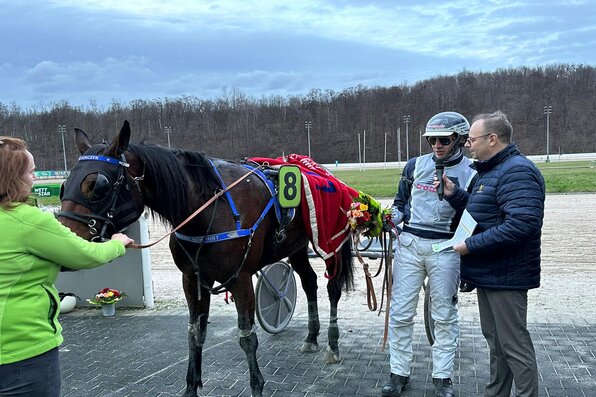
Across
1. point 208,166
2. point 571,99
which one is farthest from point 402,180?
point 571,99

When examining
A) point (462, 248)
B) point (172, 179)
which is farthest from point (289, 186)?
point (462, 248)

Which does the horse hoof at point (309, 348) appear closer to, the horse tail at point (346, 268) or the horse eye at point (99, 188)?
the horse tail at point (346, 268)

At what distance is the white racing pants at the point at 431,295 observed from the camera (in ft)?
12.3

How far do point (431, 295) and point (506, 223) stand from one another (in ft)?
3.49

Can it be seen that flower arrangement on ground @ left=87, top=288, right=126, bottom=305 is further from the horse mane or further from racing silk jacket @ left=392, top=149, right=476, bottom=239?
racing silk jacket @ left=392, top=149, right=476, bottom=239

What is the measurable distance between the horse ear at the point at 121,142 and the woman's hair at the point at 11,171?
0.91 meters

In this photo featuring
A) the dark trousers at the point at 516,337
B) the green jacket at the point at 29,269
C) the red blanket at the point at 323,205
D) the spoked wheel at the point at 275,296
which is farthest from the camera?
the spoked wheel at the point at 275,296

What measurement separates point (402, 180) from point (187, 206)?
1726 mm

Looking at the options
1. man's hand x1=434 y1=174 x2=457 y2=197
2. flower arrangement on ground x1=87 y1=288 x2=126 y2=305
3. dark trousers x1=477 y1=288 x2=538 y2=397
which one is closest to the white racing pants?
man's hand x1=434 y1=174 x2=457 y2=197

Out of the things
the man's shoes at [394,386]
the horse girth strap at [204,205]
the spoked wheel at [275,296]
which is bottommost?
the man's shoes at [394,386]

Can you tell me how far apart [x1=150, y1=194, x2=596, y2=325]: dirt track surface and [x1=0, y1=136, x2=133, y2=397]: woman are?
7.04ft

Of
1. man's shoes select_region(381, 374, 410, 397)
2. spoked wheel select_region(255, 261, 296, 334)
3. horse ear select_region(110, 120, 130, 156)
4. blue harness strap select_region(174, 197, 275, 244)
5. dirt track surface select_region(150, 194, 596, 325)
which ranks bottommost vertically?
dirt track surface select_region(150, 194, 596, 325)

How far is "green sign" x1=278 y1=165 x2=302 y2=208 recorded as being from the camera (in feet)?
13.4

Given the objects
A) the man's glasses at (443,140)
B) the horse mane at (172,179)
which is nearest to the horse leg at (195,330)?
the horse mane at (172,179)
